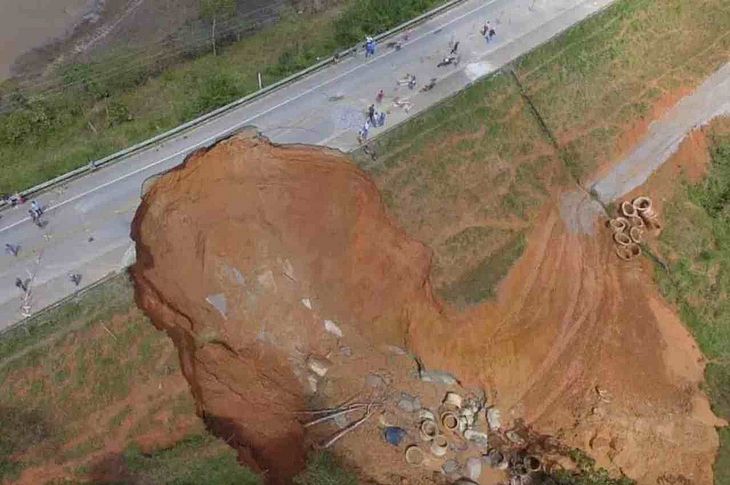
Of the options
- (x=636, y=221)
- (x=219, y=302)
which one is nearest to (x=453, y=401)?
(x=219, y=302)

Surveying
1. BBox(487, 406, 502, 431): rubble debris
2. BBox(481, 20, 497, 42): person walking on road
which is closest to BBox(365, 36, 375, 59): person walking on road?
BBox(481, 20, 497, 42): person walking on road

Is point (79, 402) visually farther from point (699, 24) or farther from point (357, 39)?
point (699, 24)

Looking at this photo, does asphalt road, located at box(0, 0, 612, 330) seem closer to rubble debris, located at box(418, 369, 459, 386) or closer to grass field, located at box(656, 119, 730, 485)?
rubble debris, located at box(418, 369, 459, 386)

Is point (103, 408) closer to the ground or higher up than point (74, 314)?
closer to the ground

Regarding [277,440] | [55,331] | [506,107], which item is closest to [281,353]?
[277,440]

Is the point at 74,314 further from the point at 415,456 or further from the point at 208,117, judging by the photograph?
the point at 415,456

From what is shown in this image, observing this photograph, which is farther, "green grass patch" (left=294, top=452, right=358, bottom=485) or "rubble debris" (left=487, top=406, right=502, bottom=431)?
"rubble debris" (left=487, top=406, right=502, bottom=431)
